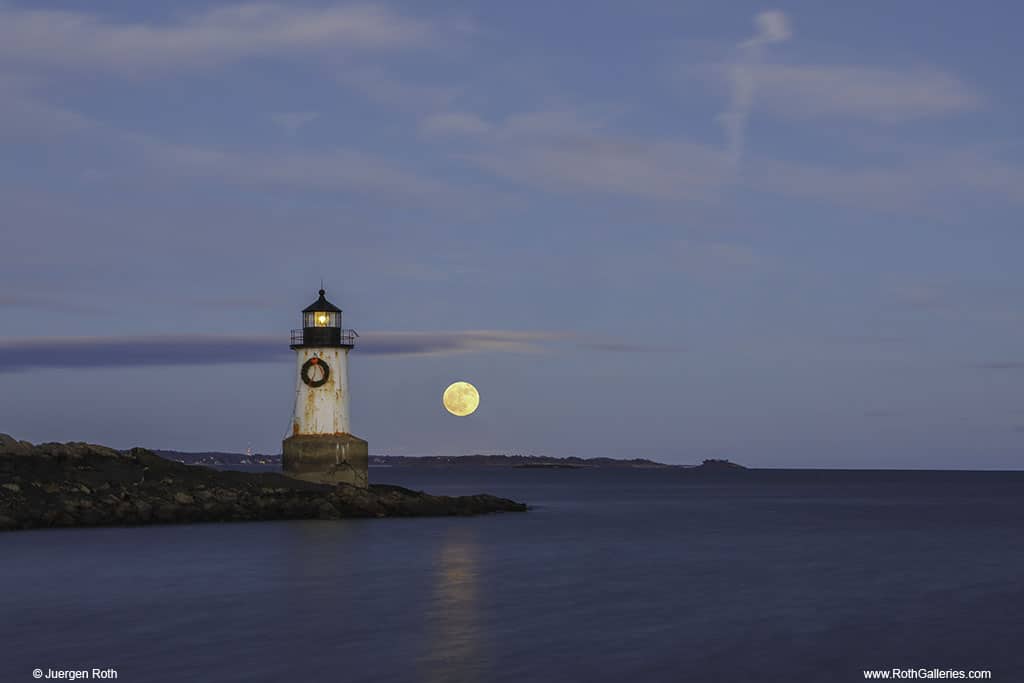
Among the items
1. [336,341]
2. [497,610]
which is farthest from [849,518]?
[497,610]

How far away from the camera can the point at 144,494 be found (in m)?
46.5

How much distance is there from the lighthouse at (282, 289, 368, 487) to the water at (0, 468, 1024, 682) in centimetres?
583

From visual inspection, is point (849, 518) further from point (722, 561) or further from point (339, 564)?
point (339, 564)

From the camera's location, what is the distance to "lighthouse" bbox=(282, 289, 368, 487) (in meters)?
52.4

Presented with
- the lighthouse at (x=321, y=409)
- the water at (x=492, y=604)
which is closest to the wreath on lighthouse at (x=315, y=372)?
the lighthouse at (x=321, y=409)

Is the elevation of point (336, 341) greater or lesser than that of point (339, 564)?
greater

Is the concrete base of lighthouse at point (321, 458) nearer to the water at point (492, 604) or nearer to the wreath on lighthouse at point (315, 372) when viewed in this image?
the wreath on lighthouse at point (315, 372)

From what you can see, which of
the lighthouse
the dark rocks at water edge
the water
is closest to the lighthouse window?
the lighthouse

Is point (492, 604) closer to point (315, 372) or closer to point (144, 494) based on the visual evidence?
point (144, 494)

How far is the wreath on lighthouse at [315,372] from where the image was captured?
5250 centimetres

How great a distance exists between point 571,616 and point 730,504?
2341 inches

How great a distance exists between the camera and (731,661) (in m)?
20.6

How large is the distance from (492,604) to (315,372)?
1065 inches

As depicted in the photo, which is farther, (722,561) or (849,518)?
(849,518)
